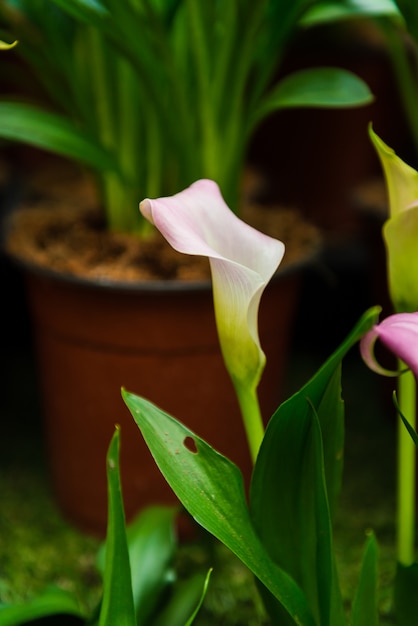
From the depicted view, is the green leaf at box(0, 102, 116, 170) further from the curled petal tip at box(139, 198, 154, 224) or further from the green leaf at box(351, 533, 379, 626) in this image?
the green leaf at box(351, 533, 379, 626)

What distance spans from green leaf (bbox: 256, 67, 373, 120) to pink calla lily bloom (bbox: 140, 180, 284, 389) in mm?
273

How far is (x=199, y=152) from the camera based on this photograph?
2.90ft

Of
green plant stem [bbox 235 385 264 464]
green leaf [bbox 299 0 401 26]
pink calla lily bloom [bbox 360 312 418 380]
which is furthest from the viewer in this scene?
green leaf [bbox 299 0 401 26]

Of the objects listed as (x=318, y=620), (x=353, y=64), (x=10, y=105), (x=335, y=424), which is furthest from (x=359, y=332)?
(x=353, y=64)

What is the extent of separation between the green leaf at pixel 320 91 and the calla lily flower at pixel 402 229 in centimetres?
23

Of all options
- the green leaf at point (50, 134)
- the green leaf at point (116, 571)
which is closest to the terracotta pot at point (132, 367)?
the green leaf at point (50, 134)

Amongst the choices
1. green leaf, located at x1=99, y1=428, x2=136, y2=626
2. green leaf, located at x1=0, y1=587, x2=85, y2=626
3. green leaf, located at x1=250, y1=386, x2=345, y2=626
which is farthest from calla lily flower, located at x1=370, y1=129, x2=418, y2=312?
green leaf, located at x1=0, y1=587, x2=85, y2=626

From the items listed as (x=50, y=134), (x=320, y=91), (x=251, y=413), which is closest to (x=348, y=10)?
(x=320, y=91)

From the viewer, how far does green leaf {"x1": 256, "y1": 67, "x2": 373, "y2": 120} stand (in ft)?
2.61

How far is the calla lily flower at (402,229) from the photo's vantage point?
564 millimetres

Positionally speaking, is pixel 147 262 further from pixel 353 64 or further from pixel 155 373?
pixel 353 64

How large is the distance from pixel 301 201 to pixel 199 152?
2.14 ft

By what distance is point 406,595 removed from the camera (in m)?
0.58

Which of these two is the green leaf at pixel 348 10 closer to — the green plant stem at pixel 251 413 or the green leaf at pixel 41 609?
the green plant stem at pixel 251 413
